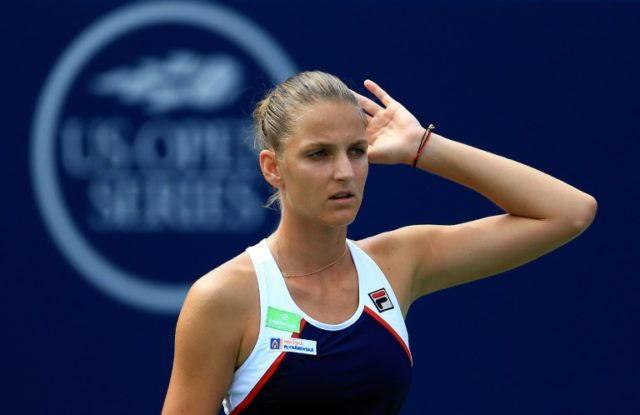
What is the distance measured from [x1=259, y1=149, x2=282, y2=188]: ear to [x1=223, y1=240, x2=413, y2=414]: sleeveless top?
188 mm

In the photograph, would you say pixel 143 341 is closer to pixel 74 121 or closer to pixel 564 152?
pixel 74 121

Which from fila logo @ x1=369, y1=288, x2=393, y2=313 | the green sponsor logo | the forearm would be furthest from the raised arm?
the green sponsor logo

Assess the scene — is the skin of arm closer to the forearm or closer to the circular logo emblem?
the forearm

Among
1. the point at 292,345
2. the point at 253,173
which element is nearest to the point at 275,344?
the point at 292,345

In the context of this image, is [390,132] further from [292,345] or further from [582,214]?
[292,345]

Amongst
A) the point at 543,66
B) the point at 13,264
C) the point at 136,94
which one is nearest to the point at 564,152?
the point at 543,66

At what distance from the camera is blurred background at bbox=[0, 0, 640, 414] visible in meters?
4.73

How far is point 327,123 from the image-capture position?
2725mm

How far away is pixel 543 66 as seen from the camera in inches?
195

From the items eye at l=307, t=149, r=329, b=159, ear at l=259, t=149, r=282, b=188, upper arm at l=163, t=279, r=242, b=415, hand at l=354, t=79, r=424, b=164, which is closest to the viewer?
upper arm at l=163, t=279, r=242, b=415

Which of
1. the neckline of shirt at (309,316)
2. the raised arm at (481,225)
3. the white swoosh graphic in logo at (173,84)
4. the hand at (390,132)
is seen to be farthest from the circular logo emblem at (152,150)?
the neckline of shirt at (309,316)

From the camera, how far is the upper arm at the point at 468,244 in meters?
2.97

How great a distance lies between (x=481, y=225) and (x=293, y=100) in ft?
2.04

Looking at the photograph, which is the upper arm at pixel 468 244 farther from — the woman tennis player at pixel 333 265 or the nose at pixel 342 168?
the nose at pixel 342 168
